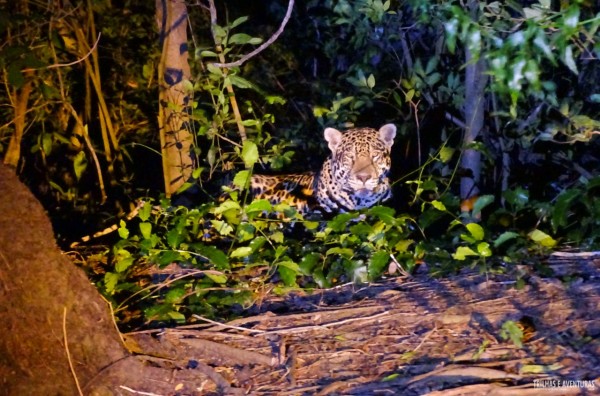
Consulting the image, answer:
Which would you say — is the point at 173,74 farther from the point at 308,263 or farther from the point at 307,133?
the point at 308,263

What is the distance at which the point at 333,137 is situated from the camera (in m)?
7.23

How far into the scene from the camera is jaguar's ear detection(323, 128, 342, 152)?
7.19 m

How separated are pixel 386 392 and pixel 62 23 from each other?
18.4 ft

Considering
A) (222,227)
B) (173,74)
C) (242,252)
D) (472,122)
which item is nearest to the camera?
(242,252)

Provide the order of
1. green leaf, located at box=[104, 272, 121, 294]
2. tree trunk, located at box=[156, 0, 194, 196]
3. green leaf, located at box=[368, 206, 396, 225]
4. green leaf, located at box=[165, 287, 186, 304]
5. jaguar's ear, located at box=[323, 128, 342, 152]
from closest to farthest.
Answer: green leaf, located at box=[165, 287, 186, 304] → green leaf, located at box=[104, 272, 121, 294] → green leaf, located at box=[368, 206, 396, 225] → tree trunk, located at box=[156, 0, 194, 196] → jaguar's ear, located at box=[323, 128, 342, 152]

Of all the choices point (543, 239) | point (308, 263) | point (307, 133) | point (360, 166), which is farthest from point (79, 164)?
point (543, 239)

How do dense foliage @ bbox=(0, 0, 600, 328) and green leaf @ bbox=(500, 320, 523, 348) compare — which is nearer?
green leaf @ bbox=(500, 320, 523, 348)

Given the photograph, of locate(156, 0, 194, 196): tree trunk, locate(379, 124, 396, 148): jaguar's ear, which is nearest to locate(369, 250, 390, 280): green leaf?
locate(379, 124, 396, 148): jaguar's ear

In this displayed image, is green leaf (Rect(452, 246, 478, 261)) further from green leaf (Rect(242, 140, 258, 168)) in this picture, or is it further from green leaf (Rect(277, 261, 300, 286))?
green leaf (Rect(242, 140, 258, 168))

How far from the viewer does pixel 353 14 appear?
6.93 m

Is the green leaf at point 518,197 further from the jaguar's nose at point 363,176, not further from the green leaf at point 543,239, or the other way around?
the jaguar's nose at point 363,176

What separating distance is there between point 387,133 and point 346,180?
592mm

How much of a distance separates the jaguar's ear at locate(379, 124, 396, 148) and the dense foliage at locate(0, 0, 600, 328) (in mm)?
268

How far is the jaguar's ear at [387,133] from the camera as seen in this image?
7.05 m
